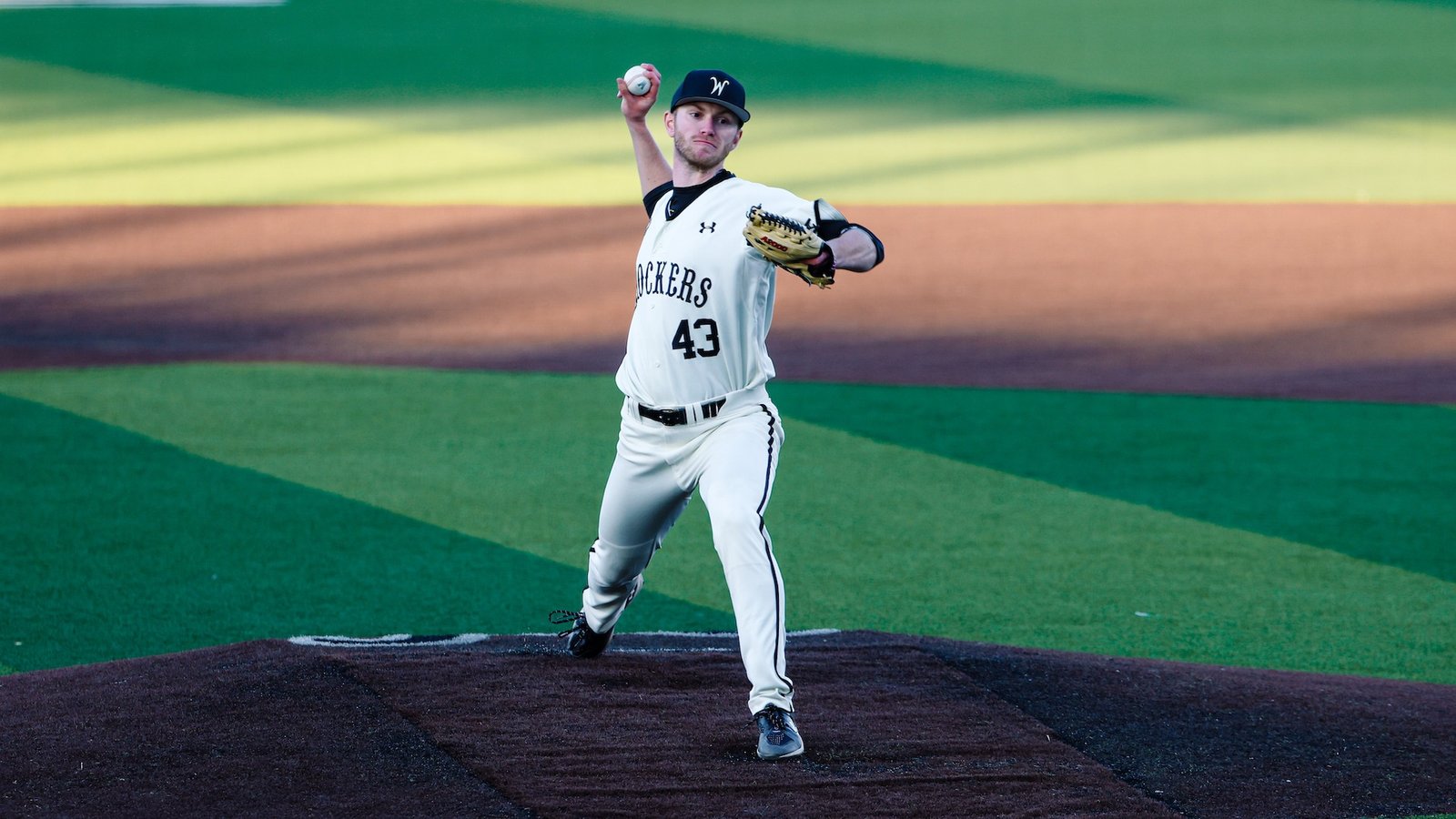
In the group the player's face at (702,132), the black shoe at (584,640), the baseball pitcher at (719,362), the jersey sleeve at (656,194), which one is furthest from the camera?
the black shoe at (584,640)

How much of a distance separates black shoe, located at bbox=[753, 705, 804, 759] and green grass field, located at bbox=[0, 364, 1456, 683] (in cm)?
221

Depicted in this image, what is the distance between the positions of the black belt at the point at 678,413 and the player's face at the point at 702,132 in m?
0.74

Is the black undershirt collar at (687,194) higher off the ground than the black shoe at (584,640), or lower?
higher

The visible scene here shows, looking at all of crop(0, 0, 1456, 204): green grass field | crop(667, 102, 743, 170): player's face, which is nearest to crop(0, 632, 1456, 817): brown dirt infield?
crop(667, 102, 743, 170): player's face

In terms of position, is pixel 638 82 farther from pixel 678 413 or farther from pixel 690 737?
pixel 690 737

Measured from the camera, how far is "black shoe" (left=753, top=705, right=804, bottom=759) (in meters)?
4.86

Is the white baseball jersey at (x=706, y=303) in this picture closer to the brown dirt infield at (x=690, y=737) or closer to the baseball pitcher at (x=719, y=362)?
the baseball pitcher at (x=719, y=362)

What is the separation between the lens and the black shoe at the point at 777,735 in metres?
4.86

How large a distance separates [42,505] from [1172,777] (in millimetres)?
5998

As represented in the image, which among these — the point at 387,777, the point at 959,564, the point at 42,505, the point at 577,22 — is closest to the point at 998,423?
the point at 959,564

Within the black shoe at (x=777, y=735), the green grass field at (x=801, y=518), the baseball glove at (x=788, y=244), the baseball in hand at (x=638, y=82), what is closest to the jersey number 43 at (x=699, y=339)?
the baseball glove at (x=788, y=244)

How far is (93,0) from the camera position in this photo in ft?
101

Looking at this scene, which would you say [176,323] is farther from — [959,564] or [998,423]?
[959,564]

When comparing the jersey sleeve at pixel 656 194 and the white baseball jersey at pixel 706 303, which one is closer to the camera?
the white baseball jersey at pixel 706 303
